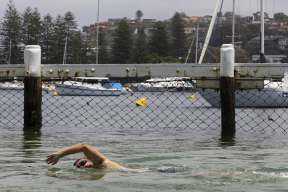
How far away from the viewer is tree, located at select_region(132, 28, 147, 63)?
123 m

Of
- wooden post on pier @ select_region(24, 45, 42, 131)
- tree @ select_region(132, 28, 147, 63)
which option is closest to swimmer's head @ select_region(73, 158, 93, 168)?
wooden post on pier @ select_region(24, 45, 42, 131)

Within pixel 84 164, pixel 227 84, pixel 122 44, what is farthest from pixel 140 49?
pixel 84 164

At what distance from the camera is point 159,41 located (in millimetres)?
128750

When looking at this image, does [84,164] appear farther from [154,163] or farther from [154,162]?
[154,162]

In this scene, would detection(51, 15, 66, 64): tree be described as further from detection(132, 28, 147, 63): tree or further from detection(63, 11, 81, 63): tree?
detection(132, 28, 147, 63): tree

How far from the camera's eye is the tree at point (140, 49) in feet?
403

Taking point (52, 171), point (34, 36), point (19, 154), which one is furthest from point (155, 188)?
point (34, 36)

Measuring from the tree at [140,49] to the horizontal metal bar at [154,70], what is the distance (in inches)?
3958

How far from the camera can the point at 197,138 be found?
20.8 metres

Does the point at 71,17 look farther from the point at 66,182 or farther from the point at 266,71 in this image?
the point at 66,182

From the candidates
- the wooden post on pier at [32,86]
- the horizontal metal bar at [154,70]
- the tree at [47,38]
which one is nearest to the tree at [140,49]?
the tree at [47,38]

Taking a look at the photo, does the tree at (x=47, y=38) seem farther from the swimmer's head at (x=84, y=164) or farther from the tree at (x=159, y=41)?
the swimmer's head at (x=84, y=164)

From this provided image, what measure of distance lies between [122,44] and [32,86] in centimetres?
10484

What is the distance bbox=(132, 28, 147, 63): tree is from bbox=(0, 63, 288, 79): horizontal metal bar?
100528 mm
